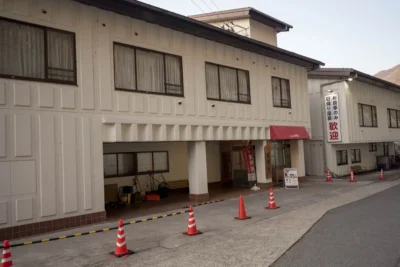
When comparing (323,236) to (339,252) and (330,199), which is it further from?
(330,199)

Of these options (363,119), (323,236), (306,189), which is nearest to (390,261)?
(323,236)

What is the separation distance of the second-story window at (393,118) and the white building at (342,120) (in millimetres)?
2783

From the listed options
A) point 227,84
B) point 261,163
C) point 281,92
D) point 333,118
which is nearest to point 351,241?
point 227,84

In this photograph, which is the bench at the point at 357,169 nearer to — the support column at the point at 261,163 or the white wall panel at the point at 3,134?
the support column at the point at 261,163

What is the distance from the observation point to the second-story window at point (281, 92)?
730 inches

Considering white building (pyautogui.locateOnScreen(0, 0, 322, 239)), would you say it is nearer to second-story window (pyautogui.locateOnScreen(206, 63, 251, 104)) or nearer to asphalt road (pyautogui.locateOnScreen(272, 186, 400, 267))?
second-story window (pyautogui.locateOnScreen(206, 63, 251, 104))

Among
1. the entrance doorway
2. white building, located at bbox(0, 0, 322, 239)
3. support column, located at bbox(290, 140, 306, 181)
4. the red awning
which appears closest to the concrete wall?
the entrance doorway

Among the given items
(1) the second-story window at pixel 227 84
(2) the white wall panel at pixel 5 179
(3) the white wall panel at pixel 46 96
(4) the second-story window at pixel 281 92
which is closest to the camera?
(2) the white wall panel at pixel 5 179

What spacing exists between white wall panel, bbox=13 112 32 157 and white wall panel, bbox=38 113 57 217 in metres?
0.29

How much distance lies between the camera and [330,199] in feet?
45.9

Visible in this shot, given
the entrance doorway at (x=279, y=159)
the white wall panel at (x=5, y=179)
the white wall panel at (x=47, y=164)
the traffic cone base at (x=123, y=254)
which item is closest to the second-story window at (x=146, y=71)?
the white wall panel at (x=47, y=164)

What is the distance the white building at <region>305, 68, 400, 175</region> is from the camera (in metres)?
22.5

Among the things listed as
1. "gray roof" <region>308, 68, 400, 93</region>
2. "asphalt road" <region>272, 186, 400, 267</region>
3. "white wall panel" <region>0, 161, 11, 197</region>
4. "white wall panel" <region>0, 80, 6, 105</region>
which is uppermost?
"gray roof" <region>308, 68, 400, 93</region>

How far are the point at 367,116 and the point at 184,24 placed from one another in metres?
18.8
